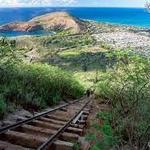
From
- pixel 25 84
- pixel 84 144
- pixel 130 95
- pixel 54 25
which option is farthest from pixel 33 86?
pixel 54 25

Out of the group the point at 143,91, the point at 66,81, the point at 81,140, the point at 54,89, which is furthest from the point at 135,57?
the point at 66,81

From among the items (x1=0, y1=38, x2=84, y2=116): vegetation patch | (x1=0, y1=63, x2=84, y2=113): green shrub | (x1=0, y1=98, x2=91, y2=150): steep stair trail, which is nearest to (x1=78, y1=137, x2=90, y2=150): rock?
(x1=0, y1=98, x2=91, y2=150): steep stair trail

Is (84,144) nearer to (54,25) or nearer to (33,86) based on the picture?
(33,86)

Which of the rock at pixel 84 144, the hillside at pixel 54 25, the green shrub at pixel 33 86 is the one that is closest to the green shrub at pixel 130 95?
the rock at pixel 84 144

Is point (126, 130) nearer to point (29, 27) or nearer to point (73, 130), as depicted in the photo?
point (73, 130)

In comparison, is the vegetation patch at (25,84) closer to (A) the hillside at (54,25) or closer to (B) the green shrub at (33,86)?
(B) the green shrub at (33,86)

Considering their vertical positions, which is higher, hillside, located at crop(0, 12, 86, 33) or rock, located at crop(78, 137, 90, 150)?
rock, located at crop(78, 137, 90, 150)

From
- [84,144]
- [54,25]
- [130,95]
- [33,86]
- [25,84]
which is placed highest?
[130,95]

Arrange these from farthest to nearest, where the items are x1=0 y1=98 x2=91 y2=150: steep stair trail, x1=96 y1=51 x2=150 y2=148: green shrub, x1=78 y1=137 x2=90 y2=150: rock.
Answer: x1=96 y1=51 x2=150 y2=148: green shrub, x1=78 y1=137 x2=90 y2=150: rock, x1=0 y1=98 x2=91 y2=150: steep stair trail

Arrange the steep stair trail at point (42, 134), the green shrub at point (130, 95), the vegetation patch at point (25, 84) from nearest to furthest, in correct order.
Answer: the steep stair trail at point (42, 134), the green shrub at point (130, 95), the vegetation patch at point (25, 84)

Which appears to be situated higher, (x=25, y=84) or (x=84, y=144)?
(x=84, y=144)

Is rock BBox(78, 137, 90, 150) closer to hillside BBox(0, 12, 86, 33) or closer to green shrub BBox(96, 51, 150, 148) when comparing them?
green shrub BBox(96, 51, 150, 148)
